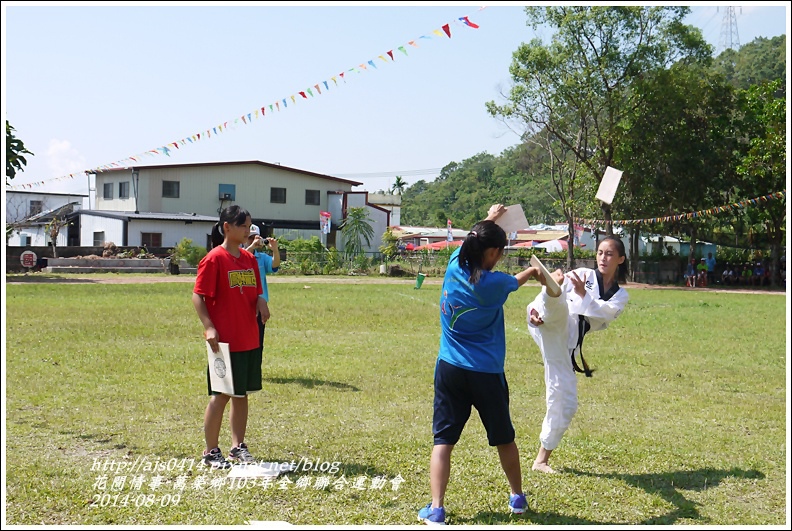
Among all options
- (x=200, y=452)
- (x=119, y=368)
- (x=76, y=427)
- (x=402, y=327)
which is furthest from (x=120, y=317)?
(x=200, y=452)

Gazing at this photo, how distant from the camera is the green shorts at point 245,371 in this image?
5.48m

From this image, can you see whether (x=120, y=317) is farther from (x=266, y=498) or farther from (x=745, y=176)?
(x=745, y=176)

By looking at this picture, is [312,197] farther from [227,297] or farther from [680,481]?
[680,481]

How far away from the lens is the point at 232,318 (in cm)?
552

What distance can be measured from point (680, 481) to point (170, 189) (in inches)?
1834

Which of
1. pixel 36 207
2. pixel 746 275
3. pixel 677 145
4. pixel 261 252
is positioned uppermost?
pixel 677 145

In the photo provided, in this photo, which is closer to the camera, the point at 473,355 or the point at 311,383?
the point at 473,355

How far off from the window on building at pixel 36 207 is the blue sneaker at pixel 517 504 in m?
49.5

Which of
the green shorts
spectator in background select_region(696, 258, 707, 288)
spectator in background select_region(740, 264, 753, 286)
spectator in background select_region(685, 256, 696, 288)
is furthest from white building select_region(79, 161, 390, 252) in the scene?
the green shorts

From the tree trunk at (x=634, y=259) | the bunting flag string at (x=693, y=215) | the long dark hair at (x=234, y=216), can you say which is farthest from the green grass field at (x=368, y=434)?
the tree trunk at (x=634, y=259)

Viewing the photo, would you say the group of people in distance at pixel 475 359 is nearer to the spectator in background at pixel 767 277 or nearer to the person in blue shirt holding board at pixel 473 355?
the person in blue shirt holding board at pixel 473 355

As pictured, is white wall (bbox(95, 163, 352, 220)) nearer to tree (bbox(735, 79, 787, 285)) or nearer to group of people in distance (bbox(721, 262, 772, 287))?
group of people in distance (bbox(721, 262, 772, 287))

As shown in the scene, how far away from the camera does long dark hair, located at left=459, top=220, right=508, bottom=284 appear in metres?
4.52

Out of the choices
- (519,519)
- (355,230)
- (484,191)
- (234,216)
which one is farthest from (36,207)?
(484,191)
